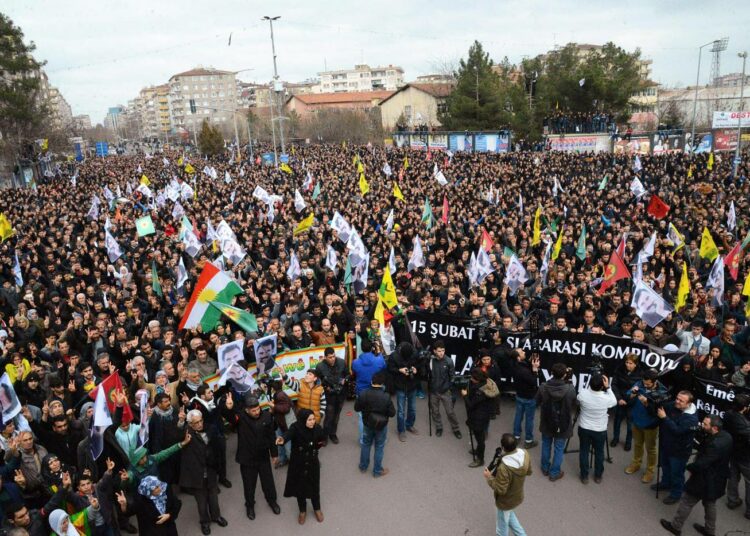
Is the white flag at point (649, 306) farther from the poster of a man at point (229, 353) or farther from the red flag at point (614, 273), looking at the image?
the poster of a man at point (229, 353)

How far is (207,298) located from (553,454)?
5.42 meters

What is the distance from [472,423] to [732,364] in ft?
12.4

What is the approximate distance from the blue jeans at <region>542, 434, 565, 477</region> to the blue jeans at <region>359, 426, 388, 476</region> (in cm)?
205

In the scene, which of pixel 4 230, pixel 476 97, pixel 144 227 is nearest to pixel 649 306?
pixel 144 227

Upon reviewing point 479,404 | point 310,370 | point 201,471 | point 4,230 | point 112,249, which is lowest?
point 201,471

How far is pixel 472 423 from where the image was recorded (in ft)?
23.0

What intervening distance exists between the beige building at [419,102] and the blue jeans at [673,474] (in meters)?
65.3

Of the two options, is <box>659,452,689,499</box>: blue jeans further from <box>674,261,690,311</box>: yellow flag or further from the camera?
<box>674,261,690,311</box>: yellow flag

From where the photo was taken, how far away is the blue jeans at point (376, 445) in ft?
22.5

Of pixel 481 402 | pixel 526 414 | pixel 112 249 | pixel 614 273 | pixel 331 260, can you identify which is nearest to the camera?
pixel 481 402

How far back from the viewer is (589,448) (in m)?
6.58

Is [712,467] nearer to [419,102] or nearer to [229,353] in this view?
[229,353]

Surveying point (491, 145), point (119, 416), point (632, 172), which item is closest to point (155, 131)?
point (491, 145)

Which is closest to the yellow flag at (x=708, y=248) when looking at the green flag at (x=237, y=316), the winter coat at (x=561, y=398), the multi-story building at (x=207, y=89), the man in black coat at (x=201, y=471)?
the winter coat at (x=561, y=398)
